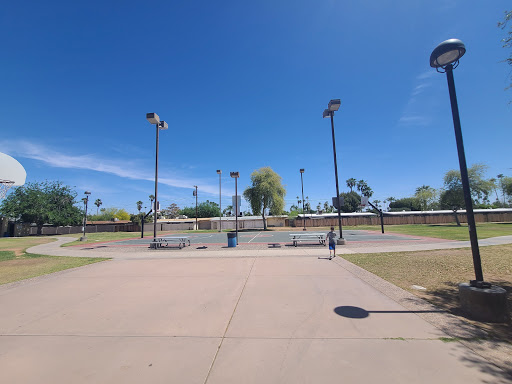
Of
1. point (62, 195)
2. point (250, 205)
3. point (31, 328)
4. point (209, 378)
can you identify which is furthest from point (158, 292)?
point (62, 195)

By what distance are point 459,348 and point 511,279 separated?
18.3ft

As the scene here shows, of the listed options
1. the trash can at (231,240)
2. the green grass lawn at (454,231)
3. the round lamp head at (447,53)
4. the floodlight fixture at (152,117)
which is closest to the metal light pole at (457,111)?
the round lamp head at (447,53)

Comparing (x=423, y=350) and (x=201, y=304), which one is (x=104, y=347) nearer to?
(x=201, y=304)

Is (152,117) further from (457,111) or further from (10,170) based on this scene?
(10,170)

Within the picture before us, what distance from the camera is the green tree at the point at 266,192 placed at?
39156 millimetres

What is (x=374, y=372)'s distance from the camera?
263 cm

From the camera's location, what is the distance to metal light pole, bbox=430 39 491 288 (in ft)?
14.8

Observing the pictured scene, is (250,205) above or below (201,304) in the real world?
above

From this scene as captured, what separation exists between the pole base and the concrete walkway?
50 centimetres

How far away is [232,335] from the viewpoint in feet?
11.8

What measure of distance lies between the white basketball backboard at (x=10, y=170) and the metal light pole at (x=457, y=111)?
172 feet

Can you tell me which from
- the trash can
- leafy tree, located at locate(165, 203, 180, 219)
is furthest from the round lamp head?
leafy tree, located at locate(165, 203, 180, 219)

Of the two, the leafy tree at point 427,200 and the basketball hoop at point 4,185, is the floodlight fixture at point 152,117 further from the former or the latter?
the leafy tree at point 427,200

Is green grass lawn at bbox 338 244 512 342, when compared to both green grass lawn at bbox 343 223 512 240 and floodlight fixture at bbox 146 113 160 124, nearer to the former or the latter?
green grass lawn at bbox 343 223 512 240
